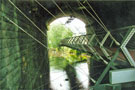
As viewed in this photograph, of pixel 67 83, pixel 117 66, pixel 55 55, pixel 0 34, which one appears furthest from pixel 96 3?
pixel 55 55

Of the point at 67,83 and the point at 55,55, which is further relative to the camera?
the point at 55,55

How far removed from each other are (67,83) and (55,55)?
15233mm

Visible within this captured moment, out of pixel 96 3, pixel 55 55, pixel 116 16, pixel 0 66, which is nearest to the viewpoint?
pixel 0 66

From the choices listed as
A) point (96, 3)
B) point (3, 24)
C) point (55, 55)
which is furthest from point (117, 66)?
point (55, 55)

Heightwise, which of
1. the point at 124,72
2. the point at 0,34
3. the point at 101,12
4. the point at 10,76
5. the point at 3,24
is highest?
the point at 101,12

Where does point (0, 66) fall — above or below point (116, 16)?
below

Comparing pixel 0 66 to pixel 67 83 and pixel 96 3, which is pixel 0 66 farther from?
pixel 96 3

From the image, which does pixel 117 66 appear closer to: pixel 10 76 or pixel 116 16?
pixel 10 76

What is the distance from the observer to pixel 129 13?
8109mm

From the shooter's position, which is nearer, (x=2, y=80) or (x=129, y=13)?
(x=2, y=80)

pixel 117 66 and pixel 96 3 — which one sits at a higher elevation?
pixel 96 3

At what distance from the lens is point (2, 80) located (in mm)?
2494

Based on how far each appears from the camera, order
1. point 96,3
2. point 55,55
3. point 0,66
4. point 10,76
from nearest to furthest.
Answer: point 0,66
point 10,76
point 96,3
point 55,55

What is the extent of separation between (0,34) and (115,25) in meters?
8.45
